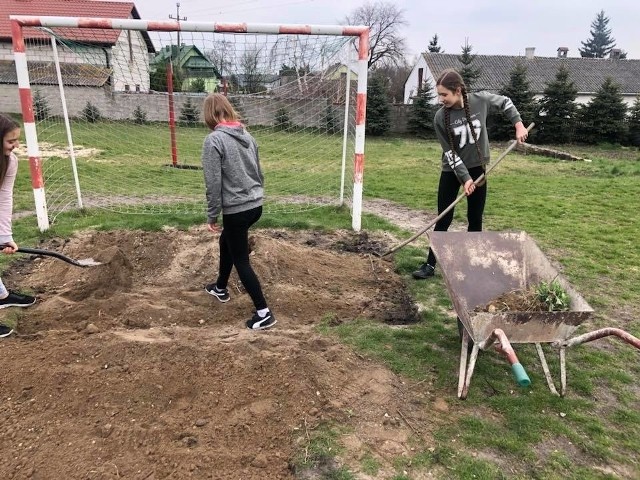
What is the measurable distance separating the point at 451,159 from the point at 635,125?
20.3m

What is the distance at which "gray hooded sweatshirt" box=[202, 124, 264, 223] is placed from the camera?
10.5 ft

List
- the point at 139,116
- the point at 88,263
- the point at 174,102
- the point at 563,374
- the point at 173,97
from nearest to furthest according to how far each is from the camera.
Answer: the point at 563,374
the point at 88,263
the point at 173,97
the point at 174,102
the point at 139,116

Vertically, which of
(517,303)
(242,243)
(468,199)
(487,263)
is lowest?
(517,303)

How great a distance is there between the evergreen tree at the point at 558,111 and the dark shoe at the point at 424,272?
1762 cm

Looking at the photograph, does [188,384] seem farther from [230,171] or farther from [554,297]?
[554,297]

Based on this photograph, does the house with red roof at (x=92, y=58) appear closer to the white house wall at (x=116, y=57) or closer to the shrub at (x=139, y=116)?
the white house wall at (x=116, y=57)

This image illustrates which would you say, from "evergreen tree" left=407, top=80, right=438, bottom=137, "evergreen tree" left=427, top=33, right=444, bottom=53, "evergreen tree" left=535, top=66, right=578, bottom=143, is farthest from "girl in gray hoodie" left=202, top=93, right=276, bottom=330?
"evergreen tree" left=427, top=33, right=444, bottom=53

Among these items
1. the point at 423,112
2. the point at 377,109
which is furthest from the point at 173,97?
the point at 423,112

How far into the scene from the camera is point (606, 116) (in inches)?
778

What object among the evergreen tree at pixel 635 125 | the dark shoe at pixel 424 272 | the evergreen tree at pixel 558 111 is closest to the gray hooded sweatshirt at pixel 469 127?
the dark shoe at pixel 424 272

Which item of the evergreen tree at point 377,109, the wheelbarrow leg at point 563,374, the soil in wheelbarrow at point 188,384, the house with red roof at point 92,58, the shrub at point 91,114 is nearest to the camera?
the soil in wheelbarrow at point 188,384

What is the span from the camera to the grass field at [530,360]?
2.46 metres

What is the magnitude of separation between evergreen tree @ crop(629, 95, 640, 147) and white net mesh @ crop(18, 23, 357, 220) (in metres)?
15.6

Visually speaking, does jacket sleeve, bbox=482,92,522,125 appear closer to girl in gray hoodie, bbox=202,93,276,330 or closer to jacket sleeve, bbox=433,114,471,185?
jacket sleeve, bbox=433,114,471,185
